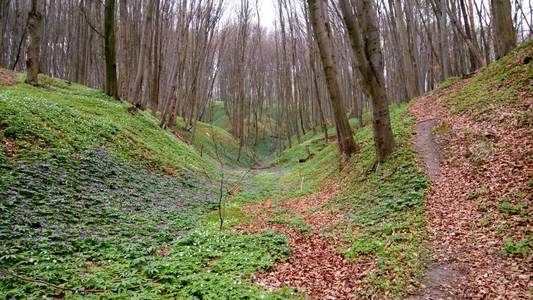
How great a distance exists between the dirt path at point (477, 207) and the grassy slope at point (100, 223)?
2553 millimetres

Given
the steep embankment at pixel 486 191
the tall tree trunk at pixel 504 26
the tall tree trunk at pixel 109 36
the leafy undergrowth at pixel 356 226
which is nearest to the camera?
the steep embankment at pixel 486 191

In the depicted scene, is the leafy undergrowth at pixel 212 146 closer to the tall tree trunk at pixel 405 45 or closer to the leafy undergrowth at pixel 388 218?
the tall tree trunk at pixel 405 45

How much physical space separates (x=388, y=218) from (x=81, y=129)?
9.29m

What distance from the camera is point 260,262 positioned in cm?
573

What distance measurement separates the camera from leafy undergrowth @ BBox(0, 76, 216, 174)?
855 centimetres

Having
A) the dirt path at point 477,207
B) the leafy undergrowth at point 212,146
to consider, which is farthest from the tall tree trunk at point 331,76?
the leafy undergrowth at point 212,146

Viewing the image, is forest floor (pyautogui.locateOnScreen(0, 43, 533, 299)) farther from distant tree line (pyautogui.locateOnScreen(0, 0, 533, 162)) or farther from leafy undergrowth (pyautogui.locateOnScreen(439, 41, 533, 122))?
distant tree line (pyautogui.locateOnScreen(0, 0, 533, 162))

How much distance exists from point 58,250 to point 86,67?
25.2m

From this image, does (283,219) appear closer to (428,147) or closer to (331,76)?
(428,147)

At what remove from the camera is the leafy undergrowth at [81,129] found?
855 cm

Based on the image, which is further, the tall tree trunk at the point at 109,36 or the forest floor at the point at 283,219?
the tall tree trunk at the point at 109,36

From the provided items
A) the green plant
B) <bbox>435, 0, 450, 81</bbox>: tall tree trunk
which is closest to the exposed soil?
the green plant

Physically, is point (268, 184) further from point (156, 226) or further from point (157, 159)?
point (156, 226)

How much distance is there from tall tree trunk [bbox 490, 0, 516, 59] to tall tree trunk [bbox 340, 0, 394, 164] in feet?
20.7
